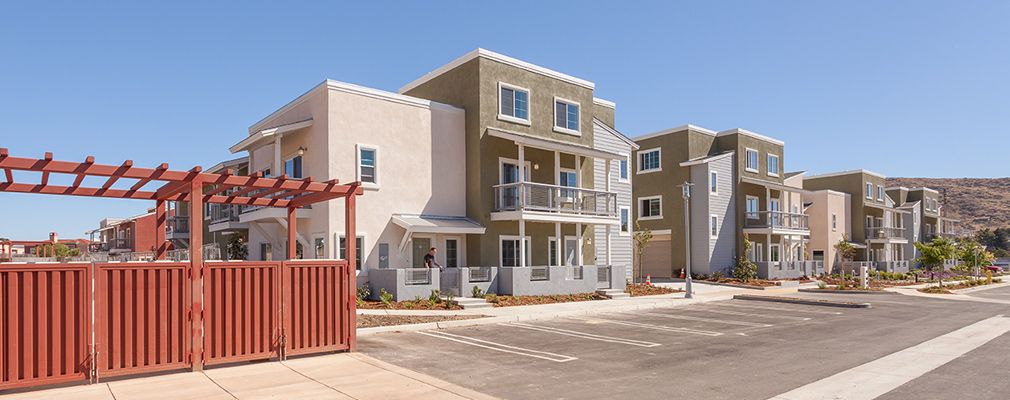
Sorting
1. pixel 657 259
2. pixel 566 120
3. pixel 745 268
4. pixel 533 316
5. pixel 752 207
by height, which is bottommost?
pixel 745 268

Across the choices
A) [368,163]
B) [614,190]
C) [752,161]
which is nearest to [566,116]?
[614,190]

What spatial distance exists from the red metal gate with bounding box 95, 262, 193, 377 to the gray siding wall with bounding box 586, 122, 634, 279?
67.6 ft

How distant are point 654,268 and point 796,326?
22.7 m

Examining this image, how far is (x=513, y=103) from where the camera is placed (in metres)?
24.3

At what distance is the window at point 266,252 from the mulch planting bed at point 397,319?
9.06 m

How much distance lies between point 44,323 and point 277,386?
3.07 meters

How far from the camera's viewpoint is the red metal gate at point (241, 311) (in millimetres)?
9398

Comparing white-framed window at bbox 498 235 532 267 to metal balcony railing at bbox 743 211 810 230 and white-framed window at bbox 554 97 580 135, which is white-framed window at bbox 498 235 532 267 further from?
metal balcony railing at bbox 743 211 810 230

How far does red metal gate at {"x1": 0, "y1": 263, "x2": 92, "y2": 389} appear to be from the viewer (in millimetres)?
7824

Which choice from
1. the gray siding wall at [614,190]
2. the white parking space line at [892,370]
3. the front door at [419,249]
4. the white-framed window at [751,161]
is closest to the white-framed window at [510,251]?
the front door at [419,249]

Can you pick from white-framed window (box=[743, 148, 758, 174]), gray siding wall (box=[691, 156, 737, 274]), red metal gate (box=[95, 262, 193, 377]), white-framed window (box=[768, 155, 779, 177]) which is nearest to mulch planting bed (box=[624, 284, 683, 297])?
gray siding wall (box=[691, 156, 737, 274])

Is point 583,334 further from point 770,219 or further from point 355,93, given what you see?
point 770,219

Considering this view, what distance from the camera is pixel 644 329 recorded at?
50.0 ft

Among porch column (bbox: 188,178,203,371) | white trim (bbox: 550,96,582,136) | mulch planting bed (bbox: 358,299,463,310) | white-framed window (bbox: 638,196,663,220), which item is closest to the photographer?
porch column (bbox: 188,178,203,371)
